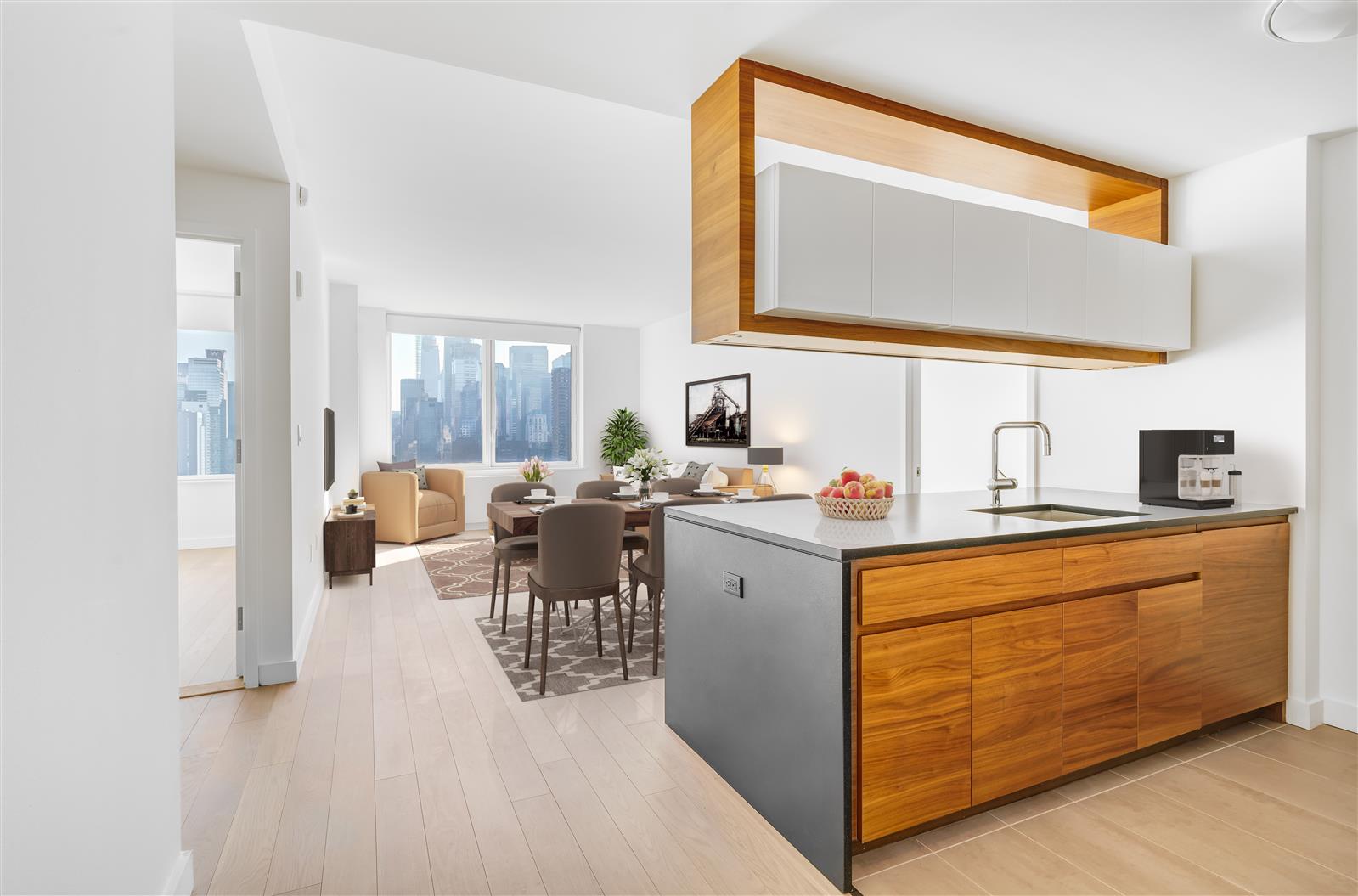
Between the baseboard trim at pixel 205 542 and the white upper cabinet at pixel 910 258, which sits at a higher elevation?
the white upper cabinet at pixel 910 258

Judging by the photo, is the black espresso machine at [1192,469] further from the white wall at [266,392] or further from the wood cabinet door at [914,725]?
the white wall at [266,392]

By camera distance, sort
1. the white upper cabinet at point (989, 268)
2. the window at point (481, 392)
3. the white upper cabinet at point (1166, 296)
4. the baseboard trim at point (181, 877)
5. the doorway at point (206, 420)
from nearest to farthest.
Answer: the baseboard trim at point (181, 877) < the white upper cabinet at point (989, 268) < the white upper cabinet at point (1166, 296) < the doorway at point (206, 420) < the window at point (481, 392)

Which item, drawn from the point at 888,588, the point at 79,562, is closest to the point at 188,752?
the point at 79,562

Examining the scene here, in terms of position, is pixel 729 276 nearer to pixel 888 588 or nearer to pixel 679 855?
pixel 888 588

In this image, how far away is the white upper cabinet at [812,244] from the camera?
2.16m

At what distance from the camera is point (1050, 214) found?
148 inches

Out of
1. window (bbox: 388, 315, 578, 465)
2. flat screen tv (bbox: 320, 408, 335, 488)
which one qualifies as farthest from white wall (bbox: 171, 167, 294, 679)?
window (bbox: 388, 315, 578, 465)

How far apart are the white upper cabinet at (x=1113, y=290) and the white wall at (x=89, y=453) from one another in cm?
321

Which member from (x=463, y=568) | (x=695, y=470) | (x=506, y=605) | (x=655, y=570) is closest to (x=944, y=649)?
(x=655, y=570)

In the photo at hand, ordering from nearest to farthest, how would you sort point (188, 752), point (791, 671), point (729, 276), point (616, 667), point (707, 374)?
point (791, 671) → point (729, 276) → point (188, 752) → point (616, 667) → point (707, 374)

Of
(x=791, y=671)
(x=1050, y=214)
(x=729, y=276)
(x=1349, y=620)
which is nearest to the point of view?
(x=791, y=671)

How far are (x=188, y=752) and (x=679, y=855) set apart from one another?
6.26ft

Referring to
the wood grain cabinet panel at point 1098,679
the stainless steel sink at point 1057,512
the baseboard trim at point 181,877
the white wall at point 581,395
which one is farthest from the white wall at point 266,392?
the white wall at point 581,395

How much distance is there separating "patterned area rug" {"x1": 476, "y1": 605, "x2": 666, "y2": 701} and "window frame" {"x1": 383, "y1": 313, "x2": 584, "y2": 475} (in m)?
5.17
